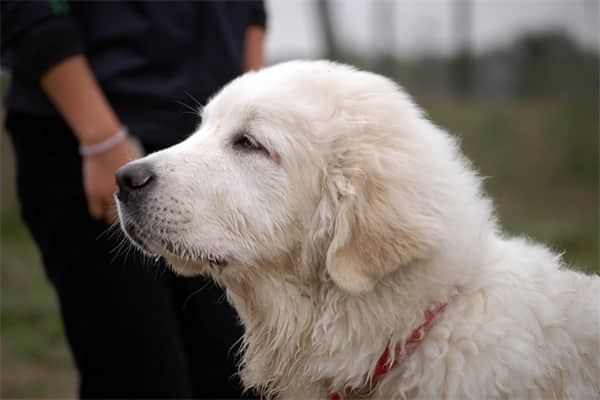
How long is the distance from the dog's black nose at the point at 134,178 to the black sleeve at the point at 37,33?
66cm

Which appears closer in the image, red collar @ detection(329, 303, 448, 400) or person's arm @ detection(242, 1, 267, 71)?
red collar @ detection(329, 303, 448, 400)

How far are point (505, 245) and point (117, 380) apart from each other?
178cm

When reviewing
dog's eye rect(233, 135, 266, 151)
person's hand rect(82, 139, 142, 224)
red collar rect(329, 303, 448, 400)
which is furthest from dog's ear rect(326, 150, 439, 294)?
person's hand rect(82, 139, 142, 224)

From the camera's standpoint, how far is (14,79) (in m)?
2.48

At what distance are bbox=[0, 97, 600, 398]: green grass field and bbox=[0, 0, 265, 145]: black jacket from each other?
2067mm

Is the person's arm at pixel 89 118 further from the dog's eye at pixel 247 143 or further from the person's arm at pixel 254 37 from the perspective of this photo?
the person's arm at pixel 254 37

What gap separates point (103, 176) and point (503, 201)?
801cm

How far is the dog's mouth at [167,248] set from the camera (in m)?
2.02

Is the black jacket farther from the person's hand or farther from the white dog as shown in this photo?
the white dog

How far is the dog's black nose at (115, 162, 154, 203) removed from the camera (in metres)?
2.00

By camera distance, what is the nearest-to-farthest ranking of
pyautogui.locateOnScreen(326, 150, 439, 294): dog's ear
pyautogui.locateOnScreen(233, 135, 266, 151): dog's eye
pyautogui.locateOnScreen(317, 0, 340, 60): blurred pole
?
pyautogui.locateOnScreen(326, 150, 439, 294): dog's ear < pyautogui.locateOnScreen(233, 135, 266, 151): dog's eye < pyautogui.locateOnScreen(317, 0, 340, 60): blurred pole

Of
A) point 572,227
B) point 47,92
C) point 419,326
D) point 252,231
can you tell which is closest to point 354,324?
point 419,326

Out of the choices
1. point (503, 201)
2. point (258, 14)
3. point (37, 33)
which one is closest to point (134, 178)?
point (37, 33)

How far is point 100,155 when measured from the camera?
2.38m
